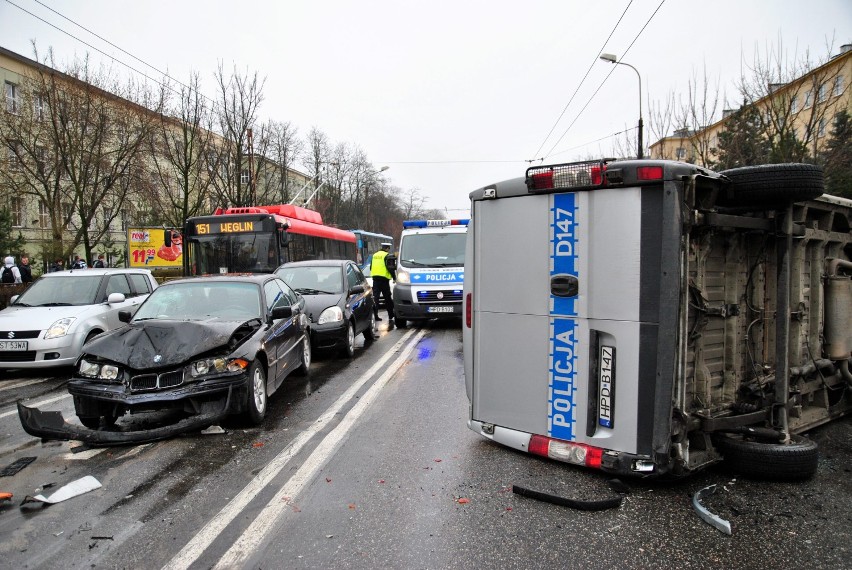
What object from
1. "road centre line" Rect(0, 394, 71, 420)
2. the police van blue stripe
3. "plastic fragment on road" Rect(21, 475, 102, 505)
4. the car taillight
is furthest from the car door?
the police van blue stripe

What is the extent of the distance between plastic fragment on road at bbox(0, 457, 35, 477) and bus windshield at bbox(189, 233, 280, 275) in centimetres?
883

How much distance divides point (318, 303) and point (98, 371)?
4812 mm

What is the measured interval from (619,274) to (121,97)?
79.5 feet

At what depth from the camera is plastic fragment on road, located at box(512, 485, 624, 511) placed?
360cm

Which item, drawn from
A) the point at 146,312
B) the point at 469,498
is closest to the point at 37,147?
the point at 146,312

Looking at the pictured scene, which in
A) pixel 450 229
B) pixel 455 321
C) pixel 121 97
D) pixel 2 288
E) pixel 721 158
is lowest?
pixel 455 321

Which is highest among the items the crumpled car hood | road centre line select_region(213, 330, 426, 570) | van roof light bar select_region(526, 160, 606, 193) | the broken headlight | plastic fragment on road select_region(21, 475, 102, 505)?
van roof light bar select_region(526, 160, 606, 193)

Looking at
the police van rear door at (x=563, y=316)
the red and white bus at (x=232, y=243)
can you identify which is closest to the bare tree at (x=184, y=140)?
the red and white bus at (x=232, y=243)

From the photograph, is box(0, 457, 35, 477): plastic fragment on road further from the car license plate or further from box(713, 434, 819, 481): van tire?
box(713, 434, 819, 481): van tire

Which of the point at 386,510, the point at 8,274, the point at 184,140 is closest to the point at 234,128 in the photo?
the point at 184,140

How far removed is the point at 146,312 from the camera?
21.0 feet

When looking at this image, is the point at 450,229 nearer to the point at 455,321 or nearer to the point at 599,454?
the point at 455,321

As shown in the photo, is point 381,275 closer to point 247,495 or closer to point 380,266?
point 380,266

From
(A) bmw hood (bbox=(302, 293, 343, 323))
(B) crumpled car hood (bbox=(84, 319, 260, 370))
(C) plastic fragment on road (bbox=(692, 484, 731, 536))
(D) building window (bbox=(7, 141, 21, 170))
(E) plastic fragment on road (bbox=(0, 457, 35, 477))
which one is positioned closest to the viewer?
(C) plastic fragment on road (bbox=(692, 484, 731, 536))
